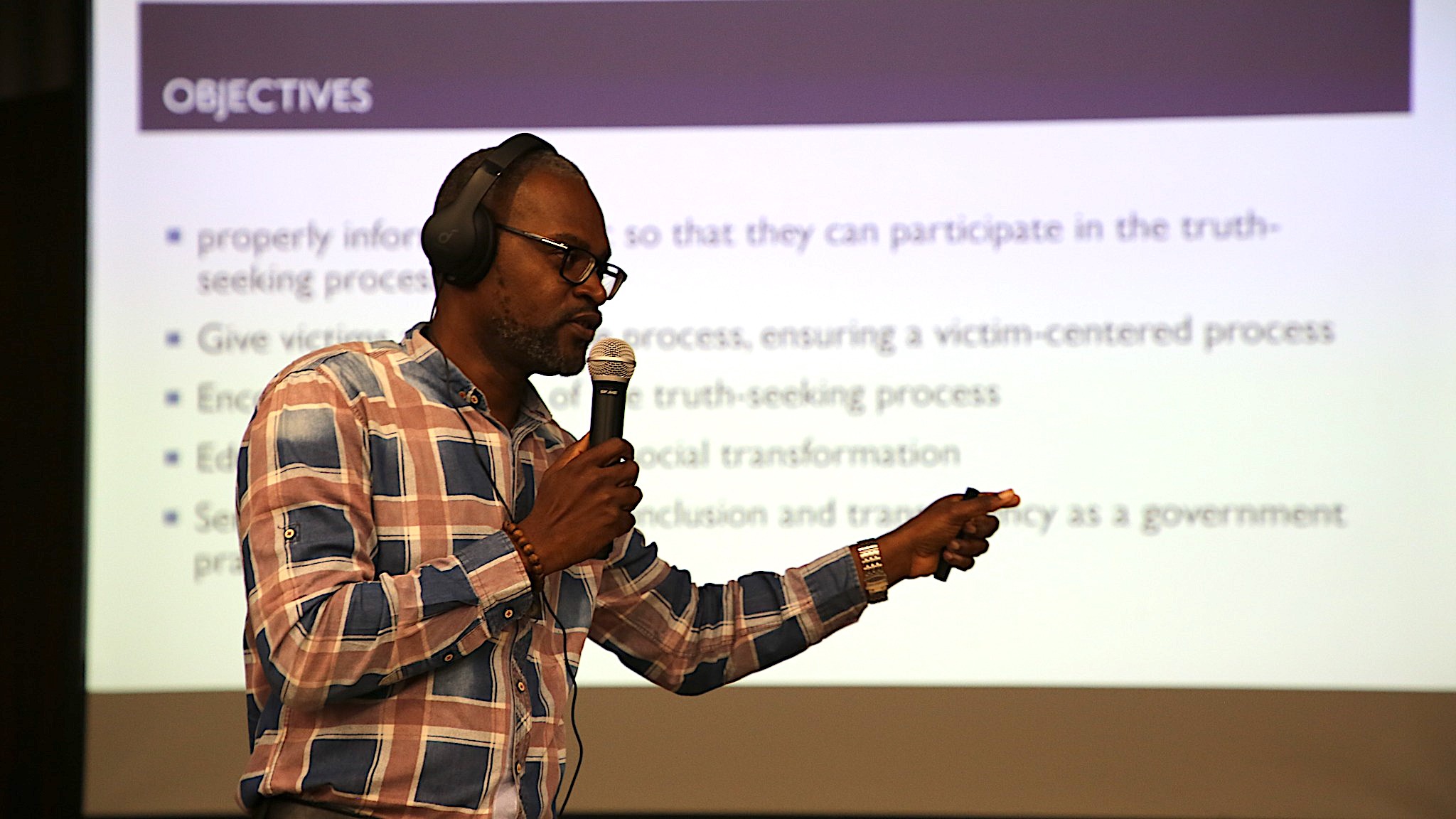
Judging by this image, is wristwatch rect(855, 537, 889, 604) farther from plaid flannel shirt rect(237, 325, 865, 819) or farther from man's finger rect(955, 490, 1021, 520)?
plaid flannel shirt rect(237, 325, 865, 819)

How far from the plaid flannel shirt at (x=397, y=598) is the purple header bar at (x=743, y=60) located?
1.99m

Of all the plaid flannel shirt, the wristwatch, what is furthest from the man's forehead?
the wristwatch

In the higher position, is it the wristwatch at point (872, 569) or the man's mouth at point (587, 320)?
the man's mouth at point (587, 320)

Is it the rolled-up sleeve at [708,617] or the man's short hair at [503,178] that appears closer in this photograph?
the man's short hair at [503,178]

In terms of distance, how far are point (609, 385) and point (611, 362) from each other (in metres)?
0.03

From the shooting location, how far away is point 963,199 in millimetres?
3391

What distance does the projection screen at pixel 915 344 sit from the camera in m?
3.27

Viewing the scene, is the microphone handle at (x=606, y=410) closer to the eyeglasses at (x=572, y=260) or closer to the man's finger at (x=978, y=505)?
the eyeglasses at (x=572, y=260)

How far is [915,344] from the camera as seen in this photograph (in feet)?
11.0

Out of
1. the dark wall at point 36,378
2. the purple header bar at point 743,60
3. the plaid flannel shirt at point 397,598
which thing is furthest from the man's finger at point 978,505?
the dark wall at point 36,378

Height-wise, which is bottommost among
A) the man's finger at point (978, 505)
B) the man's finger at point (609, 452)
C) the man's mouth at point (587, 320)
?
the man's finger at point (978, 505)

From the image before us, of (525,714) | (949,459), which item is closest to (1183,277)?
(949,459)

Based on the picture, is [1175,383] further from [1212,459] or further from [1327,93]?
[1327,93]

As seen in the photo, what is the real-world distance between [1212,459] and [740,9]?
68.3 inches
